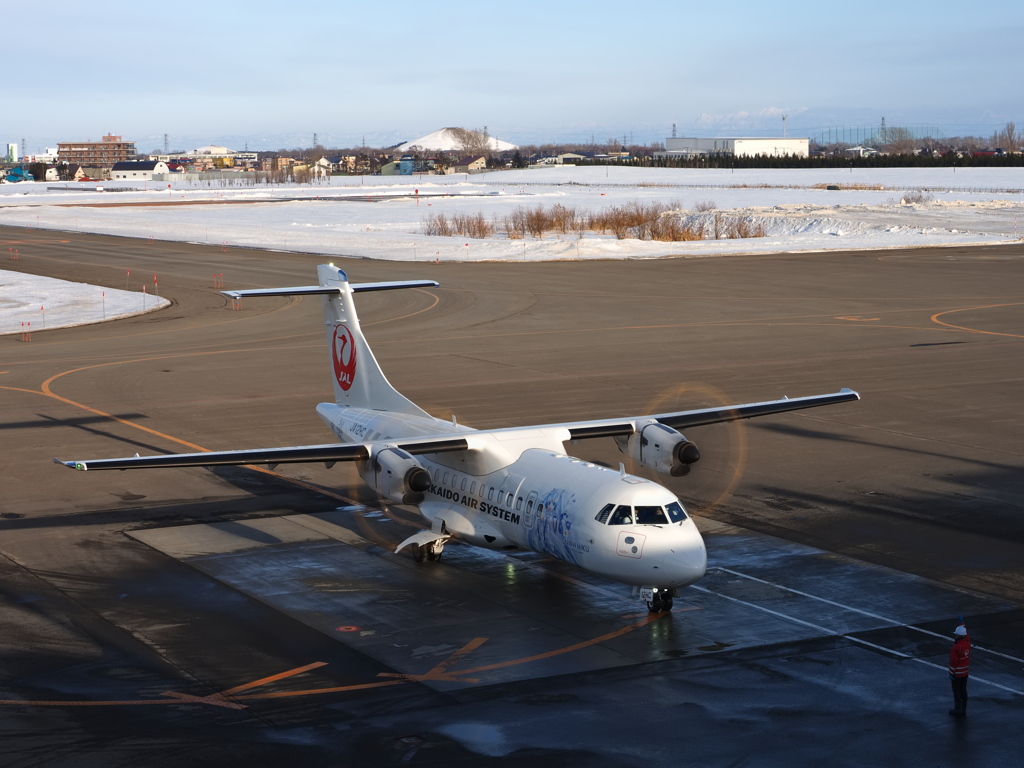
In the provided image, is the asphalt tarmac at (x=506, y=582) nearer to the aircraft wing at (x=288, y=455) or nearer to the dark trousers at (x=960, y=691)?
the dark trousers at (x=960, y=691)

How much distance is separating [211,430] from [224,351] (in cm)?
1423

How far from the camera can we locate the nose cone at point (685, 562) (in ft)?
57.5

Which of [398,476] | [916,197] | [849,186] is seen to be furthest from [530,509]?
[849,186]

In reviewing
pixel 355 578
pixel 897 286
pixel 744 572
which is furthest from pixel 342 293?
pixel 897 286

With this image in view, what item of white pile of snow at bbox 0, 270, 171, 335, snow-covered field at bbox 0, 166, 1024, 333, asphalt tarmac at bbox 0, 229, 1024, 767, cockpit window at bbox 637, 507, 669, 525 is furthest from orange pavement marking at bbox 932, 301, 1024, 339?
white pile of snow at bbox 0, 270, 171, 335

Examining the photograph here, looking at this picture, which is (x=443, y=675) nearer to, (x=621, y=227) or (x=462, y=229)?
(x=621, y=227)

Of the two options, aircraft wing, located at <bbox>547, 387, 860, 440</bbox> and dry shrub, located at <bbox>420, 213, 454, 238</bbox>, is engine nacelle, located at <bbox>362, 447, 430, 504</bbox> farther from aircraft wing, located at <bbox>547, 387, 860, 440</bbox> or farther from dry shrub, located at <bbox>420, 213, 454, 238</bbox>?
dry shrub, located at <bbox>420, 213, 454, 238</bbox>

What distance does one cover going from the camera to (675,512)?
18.1 m

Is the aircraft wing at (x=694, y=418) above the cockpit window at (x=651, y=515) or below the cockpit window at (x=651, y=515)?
above

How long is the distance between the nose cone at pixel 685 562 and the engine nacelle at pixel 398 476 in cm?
462

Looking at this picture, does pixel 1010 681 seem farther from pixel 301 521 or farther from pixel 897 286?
pixel 897 286

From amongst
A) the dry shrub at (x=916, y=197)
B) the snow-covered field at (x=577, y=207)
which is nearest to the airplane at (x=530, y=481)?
the snow-covered field at (x=577, y=207)

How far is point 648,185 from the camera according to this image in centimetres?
18400

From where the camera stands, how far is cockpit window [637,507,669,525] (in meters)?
17.9
